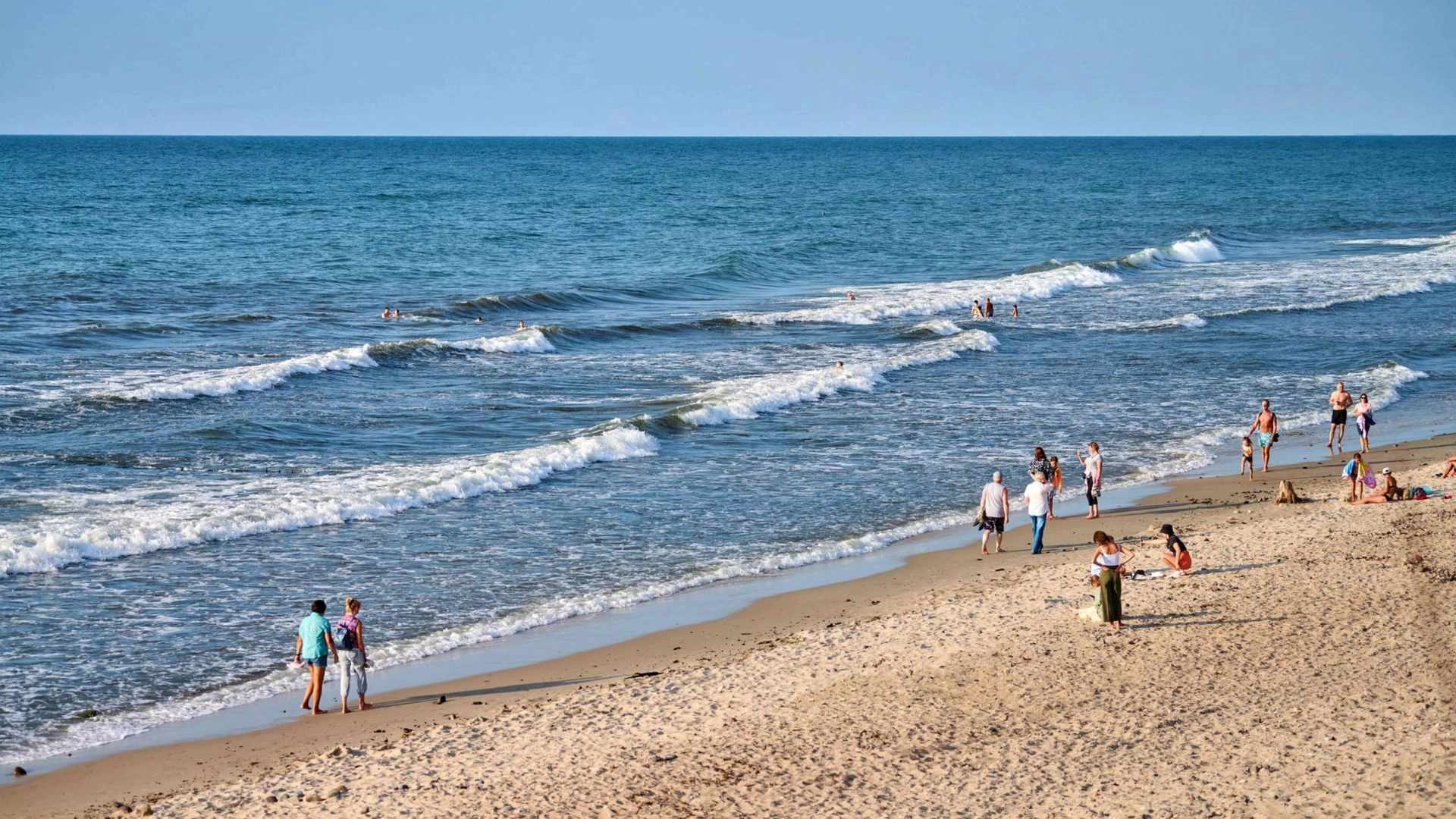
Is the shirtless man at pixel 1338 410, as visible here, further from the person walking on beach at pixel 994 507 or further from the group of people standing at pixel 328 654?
the group of people standing at pixel 328 654

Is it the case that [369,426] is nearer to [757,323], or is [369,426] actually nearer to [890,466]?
[890,466]

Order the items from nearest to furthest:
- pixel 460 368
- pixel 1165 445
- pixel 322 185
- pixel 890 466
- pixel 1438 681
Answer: pixel 1438 681 → pixel 890 466 → pixel 1165 445 → pixel 460 368 → pixel 322 185

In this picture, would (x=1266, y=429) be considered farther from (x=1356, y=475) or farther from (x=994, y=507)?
(x=994, y=507)

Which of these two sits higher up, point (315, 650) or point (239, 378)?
point (239, 378)

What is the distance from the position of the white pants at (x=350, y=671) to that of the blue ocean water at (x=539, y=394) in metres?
0.95

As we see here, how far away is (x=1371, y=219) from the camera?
2982 inches

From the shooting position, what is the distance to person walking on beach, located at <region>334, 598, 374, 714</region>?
1259 cm

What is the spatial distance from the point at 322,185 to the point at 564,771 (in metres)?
89.9

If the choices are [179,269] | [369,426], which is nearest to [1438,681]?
[369,426]

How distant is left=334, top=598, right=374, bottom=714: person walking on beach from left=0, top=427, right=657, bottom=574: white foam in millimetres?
5901

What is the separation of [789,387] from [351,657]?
17.2 metres

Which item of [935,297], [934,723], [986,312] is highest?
[935,297]

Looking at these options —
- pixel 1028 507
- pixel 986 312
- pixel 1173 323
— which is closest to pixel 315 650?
pixel 1028 507

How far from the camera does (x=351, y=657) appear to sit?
496 inches
